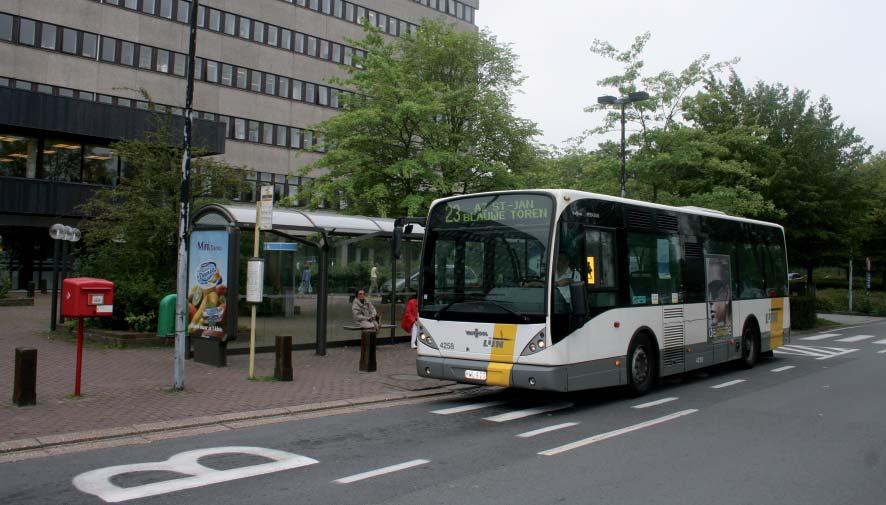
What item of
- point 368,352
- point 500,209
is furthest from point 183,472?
point 368,352

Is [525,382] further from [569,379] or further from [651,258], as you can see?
[651,258]

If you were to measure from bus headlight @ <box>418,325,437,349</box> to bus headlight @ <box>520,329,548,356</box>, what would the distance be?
155 centimetres

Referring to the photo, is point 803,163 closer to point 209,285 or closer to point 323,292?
point 323,292

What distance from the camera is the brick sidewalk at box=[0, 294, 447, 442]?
335 inches

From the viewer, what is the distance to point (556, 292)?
931 cm

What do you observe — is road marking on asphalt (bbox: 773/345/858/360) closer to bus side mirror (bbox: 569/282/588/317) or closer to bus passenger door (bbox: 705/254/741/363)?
bus passenger door (bbox: 705/254/741/363)

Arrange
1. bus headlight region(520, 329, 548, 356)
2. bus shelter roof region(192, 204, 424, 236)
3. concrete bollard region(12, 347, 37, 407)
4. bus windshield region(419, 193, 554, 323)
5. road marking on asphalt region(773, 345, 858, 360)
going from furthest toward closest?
1. road marking on asphalt region(773, 345, 858, 360)
2. bus shelter roof region(192, 204, 424, 236)
3. bus windshield region(419, 193, 554, 323)
4. bus headlight region(520, 329, 548, 356)
5. concrete bollard region(12, 347, 37, 407)

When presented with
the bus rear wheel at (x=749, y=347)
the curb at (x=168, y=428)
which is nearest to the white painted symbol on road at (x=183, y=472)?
the curb at (x=168, y=428)

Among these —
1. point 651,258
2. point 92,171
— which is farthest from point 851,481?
point 92,171

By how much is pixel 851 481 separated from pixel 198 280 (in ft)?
35.2

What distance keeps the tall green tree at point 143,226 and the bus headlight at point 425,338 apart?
25.9 ft

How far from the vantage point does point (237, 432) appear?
8.14 m

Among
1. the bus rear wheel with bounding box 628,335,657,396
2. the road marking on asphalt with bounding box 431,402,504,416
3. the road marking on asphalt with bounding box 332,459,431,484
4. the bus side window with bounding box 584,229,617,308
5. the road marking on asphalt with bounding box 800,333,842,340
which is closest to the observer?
the road marking on asphalt with bounding box 332,459,431,484

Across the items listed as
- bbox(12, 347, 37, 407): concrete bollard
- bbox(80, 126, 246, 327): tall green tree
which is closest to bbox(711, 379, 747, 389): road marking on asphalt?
bbox(12, 347, 37, 407): concrete bollard
